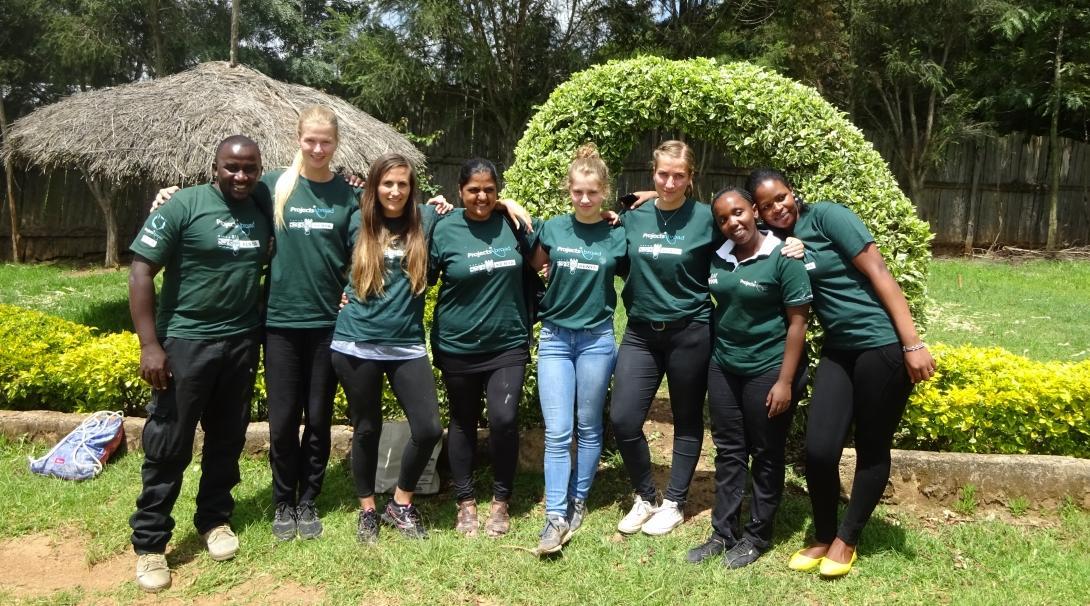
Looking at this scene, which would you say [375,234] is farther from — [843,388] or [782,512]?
[782,512]

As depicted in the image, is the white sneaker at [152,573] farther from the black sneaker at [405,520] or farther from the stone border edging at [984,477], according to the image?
the stone border edging at [984,477]

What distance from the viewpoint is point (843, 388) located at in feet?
11.1

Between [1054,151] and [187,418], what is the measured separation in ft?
48.3

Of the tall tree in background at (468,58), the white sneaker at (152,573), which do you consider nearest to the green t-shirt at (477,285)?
the white sneaker at (152,573)

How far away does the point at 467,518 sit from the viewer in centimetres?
396

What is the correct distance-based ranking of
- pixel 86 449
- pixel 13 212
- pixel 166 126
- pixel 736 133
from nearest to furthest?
1. pixel 86 449
2. pixel 736 133
3. pixel 166 126
4. pixel 13 212

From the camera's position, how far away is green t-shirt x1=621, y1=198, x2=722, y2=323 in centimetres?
366

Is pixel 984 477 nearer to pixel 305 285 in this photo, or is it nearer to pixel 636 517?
pixel 636 517

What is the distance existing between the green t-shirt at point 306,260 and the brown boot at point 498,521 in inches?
48.6

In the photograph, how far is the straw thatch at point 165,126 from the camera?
328 inches

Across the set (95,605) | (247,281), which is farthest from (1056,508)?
(95,605)

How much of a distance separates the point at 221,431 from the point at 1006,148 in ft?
49.4

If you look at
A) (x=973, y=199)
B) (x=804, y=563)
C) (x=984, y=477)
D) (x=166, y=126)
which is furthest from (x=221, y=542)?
(x=973, y=199)

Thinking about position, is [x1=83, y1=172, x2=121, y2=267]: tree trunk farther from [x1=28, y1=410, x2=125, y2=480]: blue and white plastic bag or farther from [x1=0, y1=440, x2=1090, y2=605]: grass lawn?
[x1=0, y1=440, x2=1090, y2=605]: grass lawn
